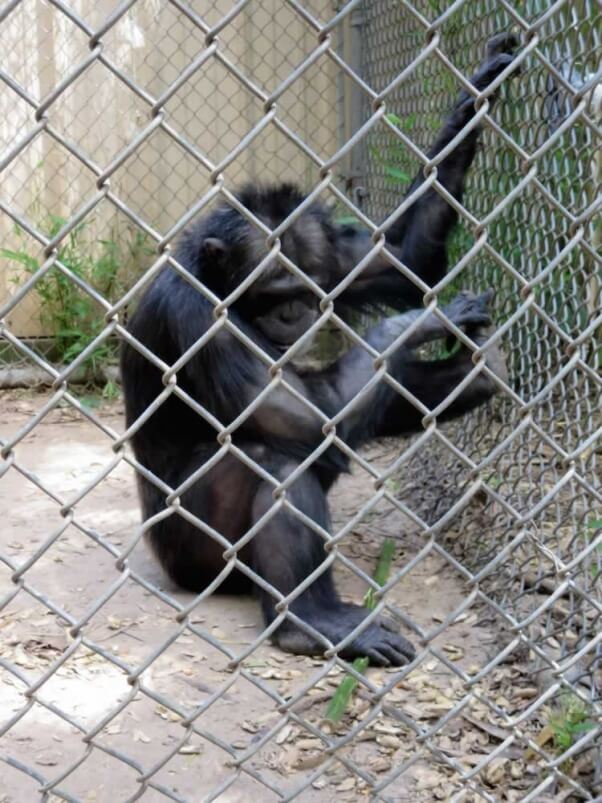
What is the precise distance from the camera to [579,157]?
3387 mm

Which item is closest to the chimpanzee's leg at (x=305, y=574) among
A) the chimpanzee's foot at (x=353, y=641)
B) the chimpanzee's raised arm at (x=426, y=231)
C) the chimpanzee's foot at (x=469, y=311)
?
the chimpanzee's foot at (x=353, y=641)

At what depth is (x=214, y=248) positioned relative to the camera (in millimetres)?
3600

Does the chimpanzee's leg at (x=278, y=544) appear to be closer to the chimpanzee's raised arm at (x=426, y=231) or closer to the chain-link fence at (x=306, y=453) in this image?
the chain-link fence at (x=306, y=453)

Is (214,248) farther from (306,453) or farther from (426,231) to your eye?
(426,231)

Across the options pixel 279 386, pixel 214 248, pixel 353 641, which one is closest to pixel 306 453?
pixel 279 386

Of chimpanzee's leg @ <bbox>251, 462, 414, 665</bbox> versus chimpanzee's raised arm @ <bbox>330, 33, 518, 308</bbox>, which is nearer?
chimpanzee's leg @ <bbox>251, 462, 414, 665</bbox>

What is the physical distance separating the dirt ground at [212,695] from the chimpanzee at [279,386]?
0.63ft

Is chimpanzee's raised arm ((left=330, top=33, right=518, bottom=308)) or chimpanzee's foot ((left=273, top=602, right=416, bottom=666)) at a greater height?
chimpanzee's raised arm ((left=330, top=33, right=518, bottom=308))

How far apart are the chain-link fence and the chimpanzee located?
0.04m

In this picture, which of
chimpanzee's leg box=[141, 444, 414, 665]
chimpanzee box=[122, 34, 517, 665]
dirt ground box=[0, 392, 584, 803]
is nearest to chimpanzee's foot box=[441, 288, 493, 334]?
chimpanzee box=[122, 34, 517, 665]

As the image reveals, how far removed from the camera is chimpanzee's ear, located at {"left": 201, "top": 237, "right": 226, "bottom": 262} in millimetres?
3586

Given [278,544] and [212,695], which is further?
[278,544]

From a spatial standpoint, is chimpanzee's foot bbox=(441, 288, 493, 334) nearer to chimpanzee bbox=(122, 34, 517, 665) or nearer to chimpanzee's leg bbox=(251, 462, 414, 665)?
chimpanzee bbox=(122, 34, 517, 665)

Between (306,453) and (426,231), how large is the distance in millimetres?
1058
